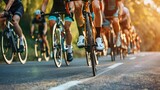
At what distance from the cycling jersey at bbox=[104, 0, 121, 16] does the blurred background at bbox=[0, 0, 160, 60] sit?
11.3ft

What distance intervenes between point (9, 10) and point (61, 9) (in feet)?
5.94

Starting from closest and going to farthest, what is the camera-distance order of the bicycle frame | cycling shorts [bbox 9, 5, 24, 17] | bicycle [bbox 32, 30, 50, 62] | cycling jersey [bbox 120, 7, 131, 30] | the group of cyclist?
1. the group of cyclist
2. cycling shorts [bbox 9, 5, 24, 17]
3. the bicycle frame
4. bicycle [bbox 32, 30, 50, 62]
5. cycling jersey [bbox 120, 7, 131, 30]

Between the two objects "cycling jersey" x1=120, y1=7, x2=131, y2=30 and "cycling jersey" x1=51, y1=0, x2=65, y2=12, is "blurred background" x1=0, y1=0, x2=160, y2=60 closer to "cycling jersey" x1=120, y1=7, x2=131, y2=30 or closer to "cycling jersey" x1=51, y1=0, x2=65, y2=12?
"cycling jersey" x1=120, y1=7, x2=131, y2=30

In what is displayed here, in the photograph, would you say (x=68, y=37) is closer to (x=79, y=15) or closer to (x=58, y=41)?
(x=58, y=41)

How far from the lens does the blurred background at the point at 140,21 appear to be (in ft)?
59.1

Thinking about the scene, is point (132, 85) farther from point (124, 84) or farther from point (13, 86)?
point (13, 86)

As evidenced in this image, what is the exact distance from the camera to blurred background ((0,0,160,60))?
1801 centimetres

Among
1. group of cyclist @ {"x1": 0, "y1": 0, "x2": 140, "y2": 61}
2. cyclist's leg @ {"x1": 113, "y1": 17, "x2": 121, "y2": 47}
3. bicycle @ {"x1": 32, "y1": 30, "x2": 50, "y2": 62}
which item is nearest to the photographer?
group of cyclist @ {"x1": 0, "y1": 0, "x2": 140, "y2": 61}

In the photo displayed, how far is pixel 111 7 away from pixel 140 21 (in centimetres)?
3075

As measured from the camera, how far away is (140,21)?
43875 millimetres

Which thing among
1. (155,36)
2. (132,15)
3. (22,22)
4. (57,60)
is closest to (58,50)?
(57,60)

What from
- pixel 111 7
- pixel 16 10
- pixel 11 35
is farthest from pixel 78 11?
pixel 111 7

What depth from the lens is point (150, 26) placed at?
168 ft

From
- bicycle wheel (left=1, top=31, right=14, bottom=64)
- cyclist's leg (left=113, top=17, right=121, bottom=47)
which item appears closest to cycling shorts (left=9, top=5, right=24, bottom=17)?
bicycle wheel (left=1, top=31, right=14, bottom=64)
